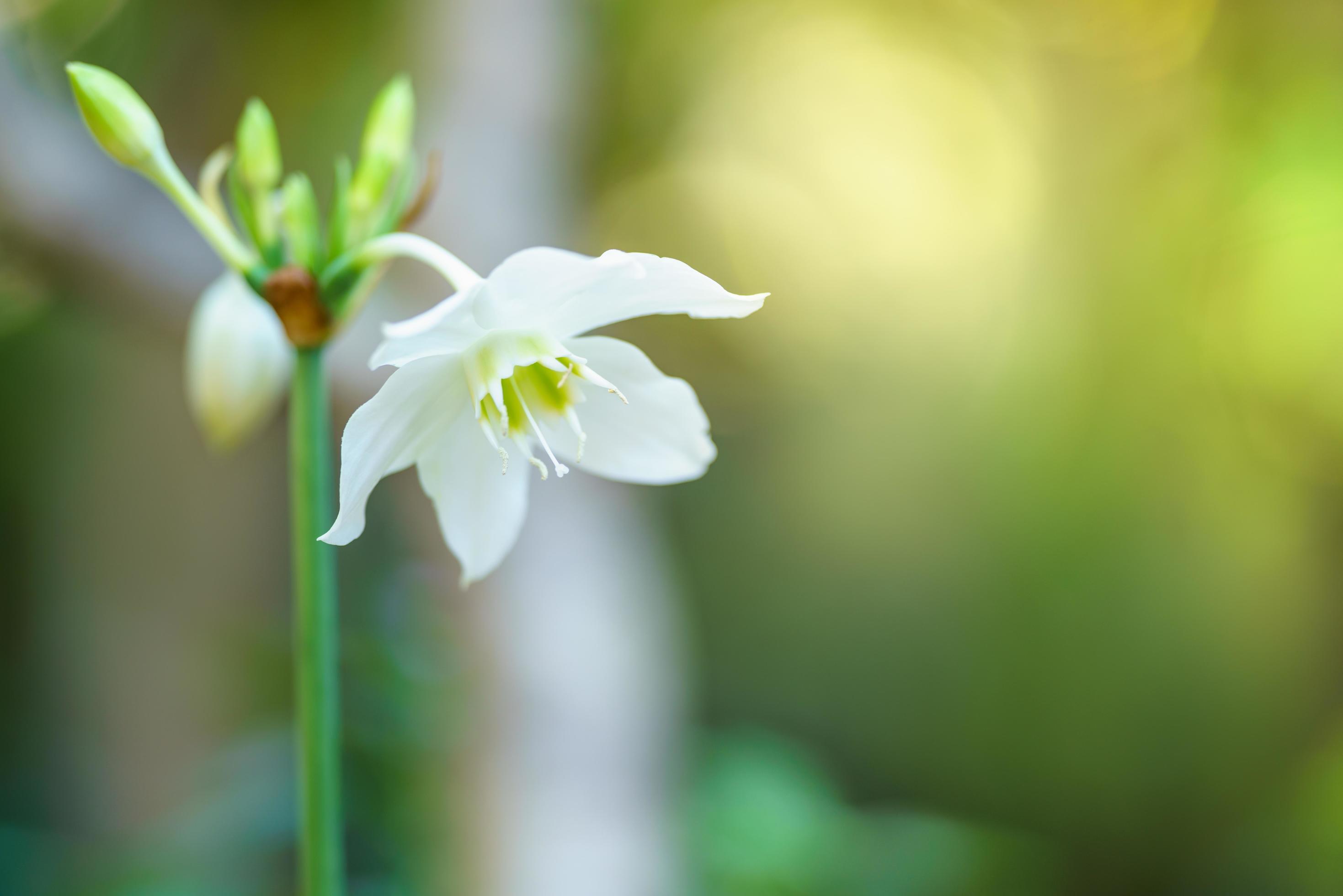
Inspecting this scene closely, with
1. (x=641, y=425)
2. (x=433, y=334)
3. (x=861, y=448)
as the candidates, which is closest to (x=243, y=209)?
(x=433, y=334)

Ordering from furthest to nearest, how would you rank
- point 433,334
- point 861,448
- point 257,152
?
point 861,448 → point 257,152 → point 433,334

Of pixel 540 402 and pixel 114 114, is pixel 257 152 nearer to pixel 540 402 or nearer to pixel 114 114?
pixel 114 114

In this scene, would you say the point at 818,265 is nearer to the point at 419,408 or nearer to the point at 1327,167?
the point at 1327,167

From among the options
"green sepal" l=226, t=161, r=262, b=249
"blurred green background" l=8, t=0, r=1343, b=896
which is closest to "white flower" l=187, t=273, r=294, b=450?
"green sepal" l=226, t=161, r=262, b=249

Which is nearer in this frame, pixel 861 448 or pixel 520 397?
pixel 520 397

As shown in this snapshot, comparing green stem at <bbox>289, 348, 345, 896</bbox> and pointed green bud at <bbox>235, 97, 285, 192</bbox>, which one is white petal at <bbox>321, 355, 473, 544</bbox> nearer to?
green stem at <bbox>289, 348, 345, 896</bbox>

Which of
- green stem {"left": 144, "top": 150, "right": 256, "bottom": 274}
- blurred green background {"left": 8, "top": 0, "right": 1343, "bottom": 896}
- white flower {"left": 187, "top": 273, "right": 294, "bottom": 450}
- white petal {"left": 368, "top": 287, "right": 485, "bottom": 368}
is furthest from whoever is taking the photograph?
blurred green background {"left": 8, "top": 0, "right": 1343, "bottom": 896}

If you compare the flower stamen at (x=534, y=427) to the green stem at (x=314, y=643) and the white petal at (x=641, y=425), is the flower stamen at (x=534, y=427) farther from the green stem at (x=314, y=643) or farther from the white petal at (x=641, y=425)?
the green stem at (x=314, y=643)
